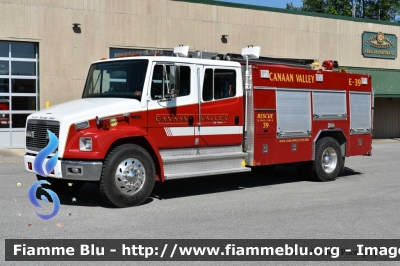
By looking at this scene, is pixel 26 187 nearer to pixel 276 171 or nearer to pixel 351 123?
pixel 276 171

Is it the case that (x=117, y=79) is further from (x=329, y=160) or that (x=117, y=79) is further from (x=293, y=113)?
(x=329, y=160)

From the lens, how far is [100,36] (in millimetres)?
19891

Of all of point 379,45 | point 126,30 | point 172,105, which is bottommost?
point 172,105

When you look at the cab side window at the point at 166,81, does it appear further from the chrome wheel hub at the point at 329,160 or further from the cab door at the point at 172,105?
the chrome wheel hub at the point at 329,160

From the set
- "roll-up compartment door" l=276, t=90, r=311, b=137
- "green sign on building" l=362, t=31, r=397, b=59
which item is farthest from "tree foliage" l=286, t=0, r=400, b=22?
"roll-up compartment door" l=276, t=90, r=311, b=137

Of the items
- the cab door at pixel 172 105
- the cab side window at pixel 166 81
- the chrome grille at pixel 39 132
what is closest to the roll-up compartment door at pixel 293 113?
the cab door at pixel 172 105

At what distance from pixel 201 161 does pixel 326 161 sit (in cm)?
391

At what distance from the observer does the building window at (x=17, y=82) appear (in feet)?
62.1

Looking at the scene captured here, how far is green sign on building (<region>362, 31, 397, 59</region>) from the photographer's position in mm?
27875

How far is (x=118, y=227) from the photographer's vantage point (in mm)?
7473

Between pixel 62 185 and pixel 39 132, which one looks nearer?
pixel 39 132

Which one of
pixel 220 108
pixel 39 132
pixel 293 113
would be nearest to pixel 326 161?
pixel 293 113

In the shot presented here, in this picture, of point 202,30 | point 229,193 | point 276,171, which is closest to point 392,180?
point 276,171

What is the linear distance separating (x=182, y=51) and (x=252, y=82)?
5.13 feet
